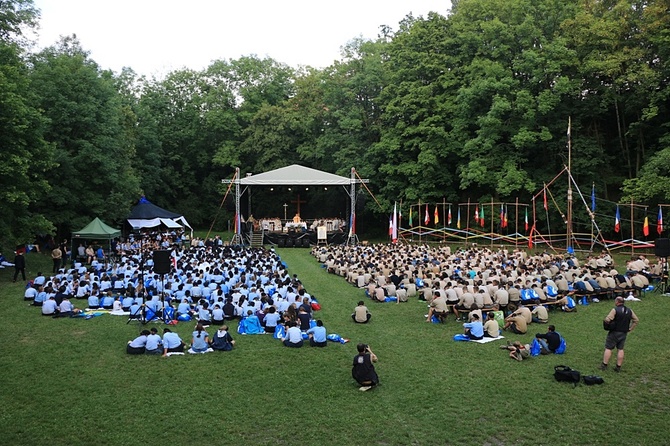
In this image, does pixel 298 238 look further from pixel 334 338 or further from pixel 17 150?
pixel 334 338

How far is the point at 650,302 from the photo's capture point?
14938mm

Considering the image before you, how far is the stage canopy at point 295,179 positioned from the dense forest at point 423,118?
9.59 ft

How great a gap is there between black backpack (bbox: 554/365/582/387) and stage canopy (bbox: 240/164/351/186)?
23398 mm

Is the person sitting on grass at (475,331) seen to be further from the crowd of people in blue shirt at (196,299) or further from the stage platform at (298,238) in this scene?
the stage platform at (298,238)

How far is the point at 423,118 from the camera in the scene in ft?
113

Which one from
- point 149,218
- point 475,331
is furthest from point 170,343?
point 149,218

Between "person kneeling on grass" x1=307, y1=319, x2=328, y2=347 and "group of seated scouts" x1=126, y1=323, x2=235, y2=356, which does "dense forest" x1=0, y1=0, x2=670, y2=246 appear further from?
"person kneeling on grass" x1=307, y1=319, x2=328, y2=347

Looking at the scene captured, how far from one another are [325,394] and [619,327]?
512 cm

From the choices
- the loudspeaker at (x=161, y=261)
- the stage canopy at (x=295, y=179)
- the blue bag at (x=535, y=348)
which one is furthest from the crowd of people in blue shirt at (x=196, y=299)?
the stage canopy at (x=295, y=179)

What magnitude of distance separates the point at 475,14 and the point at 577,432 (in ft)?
103

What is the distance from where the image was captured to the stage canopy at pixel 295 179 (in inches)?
1220

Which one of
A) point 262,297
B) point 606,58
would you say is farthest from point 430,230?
point 262,297

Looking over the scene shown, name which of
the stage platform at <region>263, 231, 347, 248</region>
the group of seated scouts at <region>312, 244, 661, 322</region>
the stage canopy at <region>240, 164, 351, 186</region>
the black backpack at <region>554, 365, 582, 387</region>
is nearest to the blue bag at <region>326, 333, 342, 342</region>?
the group of seated scouts at <region>312, 244, 661, 322</region>

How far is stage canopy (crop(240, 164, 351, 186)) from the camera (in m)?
31.0
